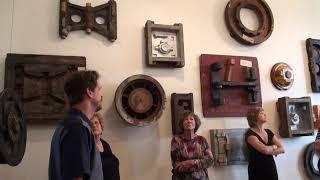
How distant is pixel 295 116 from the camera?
3.59 m

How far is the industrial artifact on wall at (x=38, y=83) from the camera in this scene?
2.72 m

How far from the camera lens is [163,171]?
3064 millimetres

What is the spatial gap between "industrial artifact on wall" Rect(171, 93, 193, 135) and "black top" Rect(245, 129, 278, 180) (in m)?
0.59

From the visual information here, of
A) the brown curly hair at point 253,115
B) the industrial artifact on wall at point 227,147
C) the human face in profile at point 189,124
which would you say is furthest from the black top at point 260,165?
the human face in profile at point 189,124

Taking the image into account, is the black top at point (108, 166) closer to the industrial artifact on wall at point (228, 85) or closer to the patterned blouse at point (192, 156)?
the patterned blouse at point (192, 156)

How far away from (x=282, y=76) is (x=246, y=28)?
2.02 feet

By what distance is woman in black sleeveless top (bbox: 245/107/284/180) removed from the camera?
2932 millimetres

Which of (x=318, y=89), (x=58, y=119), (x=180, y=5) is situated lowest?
(x=58, y=119)

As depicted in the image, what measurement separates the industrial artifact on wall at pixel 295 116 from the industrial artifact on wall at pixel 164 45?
3.83ft

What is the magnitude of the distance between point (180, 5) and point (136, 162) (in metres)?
1.55

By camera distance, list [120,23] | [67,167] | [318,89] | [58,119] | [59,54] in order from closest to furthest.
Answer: [67,167] → [58,119] → [59,54] → [120,23] → [318,89]

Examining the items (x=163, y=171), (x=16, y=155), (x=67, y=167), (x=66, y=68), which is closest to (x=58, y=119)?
(x=66, y=68)

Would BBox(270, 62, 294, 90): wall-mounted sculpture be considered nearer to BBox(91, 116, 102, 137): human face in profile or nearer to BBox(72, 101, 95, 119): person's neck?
BBox(91, 116, 102, 137): human face in profile

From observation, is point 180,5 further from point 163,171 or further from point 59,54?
point 163,171
